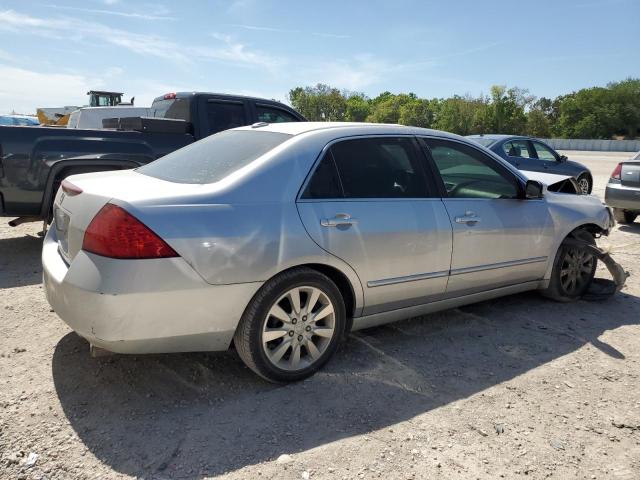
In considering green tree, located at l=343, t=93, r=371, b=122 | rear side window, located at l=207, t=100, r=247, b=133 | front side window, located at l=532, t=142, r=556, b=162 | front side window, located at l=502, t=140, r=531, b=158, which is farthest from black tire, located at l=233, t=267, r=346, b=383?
green tree, located at l=343, t=93, r=371, b=122

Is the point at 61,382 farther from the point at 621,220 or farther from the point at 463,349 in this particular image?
the point at 621,220

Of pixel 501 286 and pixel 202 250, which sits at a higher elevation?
pixel 202 250

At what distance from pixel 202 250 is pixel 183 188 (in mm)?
456

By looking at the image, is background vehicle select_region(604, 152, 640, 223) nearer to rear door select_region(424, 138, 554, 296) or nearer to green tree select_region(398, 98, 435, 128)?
rear door select_region(424, 138, 554, 296)

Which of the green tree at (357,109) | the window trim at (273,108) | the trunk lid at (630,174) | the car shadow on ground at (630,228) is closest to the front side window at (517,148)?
the trunk lid at (630,174)

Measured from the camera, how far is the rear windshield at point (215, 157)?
314 cm

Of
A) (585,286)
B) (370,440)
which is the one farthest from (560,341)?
(370,440)

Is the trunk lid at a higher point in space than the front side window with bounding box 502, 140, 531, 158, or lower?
lower

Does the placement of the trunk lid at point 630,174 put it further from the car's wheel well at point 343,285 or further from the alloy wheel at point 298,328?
the alloy wheel at point 298,328

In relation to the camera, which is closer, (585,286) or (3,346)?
(3,346)

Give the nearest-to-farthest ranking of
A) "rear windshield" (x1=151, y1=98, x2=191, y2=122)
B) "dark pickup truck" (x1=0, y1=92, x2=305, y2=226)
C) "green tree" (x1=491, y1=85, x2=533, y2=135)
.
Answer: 1. "dark pickup truck" (x1=0, y1=92, x2=305, y2=226)
2. "rear windshield" (x1=151, y1=98, x2=191, y2=122)
3. "green tree" (x1=491, y1=85, x2=533, y2=135)

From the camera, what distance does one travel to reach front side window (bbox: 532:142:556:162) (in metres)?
11.7

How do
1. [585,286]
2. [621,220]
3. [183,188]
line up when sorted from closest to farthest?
[183,188], [585,286], [621,220]

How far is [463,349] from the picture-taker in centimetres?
376
